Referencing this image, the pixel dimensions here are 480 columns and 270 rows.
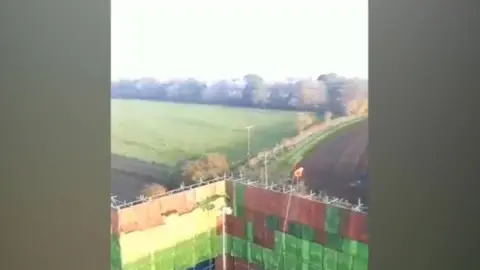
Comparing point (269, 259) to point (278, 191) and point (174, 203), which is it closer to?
point (278, 191)

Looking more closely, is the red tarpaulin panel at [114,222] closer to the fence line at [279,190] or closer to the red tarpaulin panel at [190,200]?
the fence line at [279,190]

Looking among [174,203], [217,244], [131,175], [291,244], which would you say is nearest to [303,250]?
[291,244]

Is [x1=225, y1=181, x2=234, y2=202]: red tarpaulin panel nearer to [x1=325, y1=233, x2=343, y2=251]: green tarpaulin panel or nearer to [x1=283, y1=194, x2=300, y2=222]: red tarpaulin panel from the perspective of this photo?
[x1=283, y1=194, x2=300, y2=222]: red tarpaulin panel

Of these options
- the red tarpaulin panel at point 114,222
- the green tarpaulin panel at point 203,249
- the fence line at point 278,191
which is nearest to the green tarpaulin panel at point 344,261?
the fence line at point 278,191

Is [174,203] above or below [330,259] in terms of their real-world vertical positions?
above

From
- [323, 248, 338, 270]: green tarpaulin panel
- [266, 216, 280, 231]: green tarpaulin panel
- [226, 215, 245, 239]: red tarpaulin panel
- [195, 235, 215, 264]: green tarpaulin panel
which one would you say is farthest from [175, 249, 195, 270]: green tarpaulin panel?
[323, 248, 338, 270]: green tarpaulin panel
